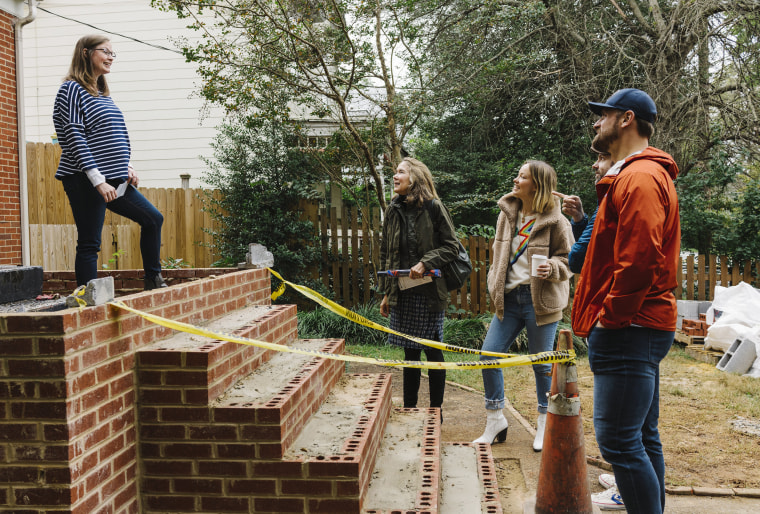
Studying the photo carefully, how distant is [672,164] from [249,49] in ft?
25.4

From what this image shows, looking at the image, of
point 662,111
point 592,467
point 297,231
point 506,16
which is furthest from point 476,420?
point 662,111

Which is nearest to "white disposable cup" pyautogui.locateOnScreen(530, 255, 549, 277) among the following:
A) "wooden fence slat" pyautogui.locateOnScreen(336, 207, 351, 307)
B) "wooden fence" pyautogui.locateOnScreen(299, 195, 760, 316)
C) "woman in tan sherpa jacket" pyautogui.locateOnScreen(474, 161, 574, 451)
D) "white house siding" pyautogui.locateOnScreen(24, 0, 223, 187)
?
"woman in tan sherpa jacket" pyautogui.locateOnScreen(474, 161, 574, 451)

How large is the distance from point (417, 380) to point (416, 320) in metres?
0.46

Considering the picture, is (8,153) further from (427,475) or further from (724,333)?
(724,333)

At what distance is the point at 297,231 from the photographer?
32.5ft

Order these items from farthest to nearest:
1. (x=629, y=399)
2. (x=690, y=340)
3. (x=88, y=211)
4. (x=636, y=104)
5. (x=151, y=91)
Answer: (x=151, y=91) → (x=690, y=340) → (x=88, y=211) → (x=636, y=104) → (x=629, y=399)

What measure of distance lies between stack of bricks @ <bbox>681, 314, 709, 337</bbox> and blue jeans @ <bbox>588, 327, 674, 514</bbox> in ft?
21.7

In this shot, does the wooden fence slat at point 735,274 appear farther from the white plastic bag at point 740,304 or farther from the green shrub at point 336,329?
the green shrub at point 336,329

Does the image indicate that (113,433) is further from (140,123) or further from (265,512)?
(140,123)

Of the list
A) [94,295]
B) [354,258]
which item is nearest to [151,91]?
[354,258]

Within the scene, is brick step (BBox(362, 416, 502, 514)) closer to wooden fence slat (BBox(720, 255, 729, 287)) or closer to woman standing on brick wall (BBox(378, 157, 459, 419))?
woman standing on brick wall (BBox(378, 157, 459, 419))

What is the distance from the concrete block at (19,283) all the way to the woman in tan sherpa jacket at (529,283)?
3.06 meters

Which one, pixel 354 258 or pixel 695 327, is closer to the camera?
pixel 695 327

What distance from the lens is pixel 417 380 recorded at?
4.54m
